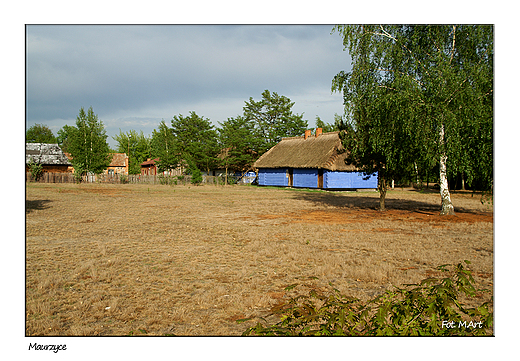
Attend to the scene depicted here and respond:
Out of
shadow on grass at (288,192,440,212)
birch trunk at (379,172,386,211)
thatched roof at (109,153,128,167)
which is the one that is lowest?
shadow on grass at (288,192,440,212)

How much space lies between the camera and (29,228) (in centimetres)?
1091

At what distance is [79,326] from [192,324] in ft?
4.49

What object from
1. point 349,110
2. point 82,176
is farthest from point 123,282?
point 82,176

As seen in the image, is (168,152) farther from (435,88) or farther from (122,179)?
(435,88)

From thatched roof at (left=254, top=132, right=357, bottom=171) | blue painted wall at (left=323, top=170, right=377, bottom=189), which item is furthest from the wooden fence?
blue painted wall at (left=323, top=170, right=377, bottom=189)

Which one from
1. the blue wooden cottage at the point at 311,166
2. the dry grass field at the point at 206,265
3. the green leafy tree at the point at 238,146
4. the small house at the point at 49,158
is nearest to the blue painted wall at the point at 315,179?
the blue wooden cottage at the point at 311,166

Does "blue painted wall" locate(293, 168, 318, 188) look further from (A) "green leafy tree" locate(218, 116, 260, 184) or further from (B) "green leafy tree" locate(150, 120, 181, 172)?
(B) "green leafy tree" locate(150, 120, 181, 172)

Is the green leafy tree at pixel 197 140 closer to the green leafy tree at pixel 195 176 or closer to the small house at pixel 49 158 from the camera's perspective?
the green leafy tree at pixel 195 176

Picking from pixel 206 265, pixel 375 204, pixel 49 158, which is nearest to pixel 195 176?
pixel 49 158

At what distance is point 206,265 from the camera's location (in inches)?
274

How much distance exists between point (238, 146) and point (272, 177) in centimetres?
928

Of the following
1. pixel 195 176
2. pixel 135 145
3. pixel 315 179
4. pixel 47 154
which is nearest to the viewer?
pixel 315 179

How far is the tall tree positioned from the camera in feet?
39.8

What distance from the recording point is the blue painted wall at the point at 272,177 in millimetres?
42156
